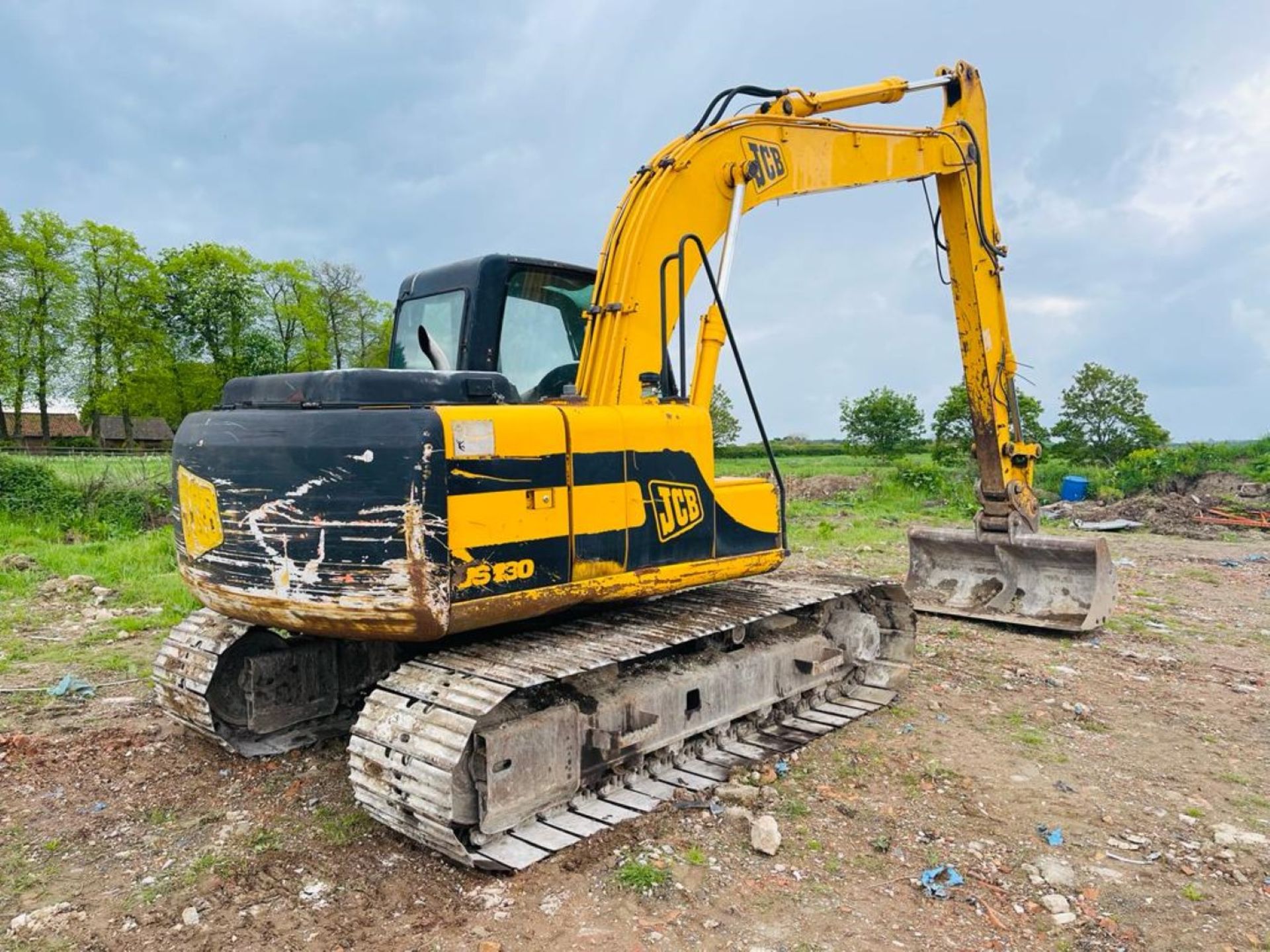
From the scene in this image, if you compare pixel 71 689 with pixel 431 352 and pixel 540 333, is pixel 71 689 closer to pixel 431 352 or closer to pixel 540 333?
pixel 431 352

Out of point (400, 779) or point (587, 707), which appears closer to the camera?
point (400, 779)

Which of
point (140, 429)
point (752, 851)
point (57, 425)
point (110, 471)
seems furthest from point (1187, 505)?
point (57, 425)

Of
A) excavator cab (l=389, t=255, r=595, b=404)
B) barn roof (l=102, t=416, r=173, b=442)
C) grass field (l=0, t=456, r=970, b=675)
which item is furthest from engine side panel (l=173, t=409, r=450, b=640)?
barn roof (l=102, t=416, r=173, b=442)

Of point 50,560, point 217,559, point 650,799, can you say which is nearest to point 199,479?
point 217,559

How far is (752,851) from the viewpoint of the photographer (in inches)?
155

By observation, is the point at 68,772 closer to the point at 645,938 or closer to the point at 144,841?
the point at 144,841

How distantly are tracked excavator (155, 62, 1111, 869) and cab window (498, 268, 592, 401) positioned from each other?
1 centimetres

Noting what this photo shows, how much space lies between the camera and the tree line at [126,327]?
3300cm

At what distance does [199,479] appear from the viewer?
414 cm

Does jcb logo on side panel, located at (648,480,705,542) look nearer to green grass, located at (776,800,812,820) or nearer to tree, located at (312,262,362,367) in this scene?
green grass, located at (776,800,812,820)

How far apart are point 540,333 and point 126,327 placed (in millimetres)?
34701

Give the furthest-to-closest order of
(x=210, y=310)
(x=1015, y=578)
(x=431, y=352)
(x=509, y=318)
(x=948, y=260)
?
(x=210, y=310)
(x=1015, y=578)
(x=948, y=260)
(x=509, y=318)
(x=431, y=352)

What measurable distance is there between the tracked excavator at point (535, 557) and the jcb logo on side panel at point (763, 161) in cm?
2

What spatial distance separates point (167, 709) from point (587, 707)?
8.13 feet
